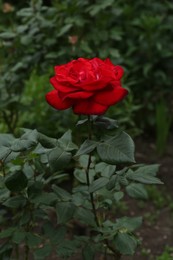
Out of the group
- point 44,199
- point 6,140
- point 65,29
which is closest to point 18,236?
point 44,199

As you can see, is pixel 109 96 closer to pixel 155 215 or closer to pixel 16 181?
pixel 16 181

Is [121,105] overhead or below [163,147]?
overhead

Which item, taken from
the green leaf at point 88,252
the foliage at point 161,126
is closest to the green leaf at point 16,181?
the green leaf at point 88,252

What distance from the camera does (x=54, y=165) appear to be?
1793 mm

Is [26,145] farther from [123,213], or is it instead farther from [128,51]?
[128,51]

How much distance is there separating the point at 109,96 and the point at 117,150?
169 millimetres

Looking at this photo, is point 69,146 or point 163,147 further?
point 163,147

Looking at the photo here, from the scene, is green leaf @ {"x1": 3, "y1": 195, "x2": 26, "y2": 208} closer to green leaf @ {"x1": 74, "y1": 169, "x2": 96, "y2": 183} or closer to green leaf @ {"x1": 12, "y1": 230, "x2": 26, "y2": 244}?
green leaf @ {"x1": 12, "y1": 230, "x2": 26, "y2": 244}

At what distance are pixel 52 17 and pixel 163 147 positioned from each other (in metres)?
1.21

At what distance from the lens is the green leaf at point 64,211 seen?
1980 millimetres

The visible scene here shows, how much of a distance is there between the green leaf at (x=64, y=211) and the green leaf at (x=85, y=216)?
0.09 m

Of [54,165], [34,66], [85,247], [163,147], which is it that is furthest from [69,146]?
[163,147]

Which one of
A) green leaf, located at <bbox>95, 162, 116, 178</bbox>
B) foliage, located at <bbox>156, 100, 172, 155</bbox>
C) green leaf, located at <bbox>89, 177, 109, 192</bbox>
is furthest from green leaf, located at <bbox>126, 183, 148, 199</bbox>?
foliage, located at <bbox>156, 100, 172, 155</bbox>

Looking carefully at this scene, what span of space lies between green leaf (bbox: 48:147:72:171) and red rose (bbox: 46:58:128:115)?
154mm
